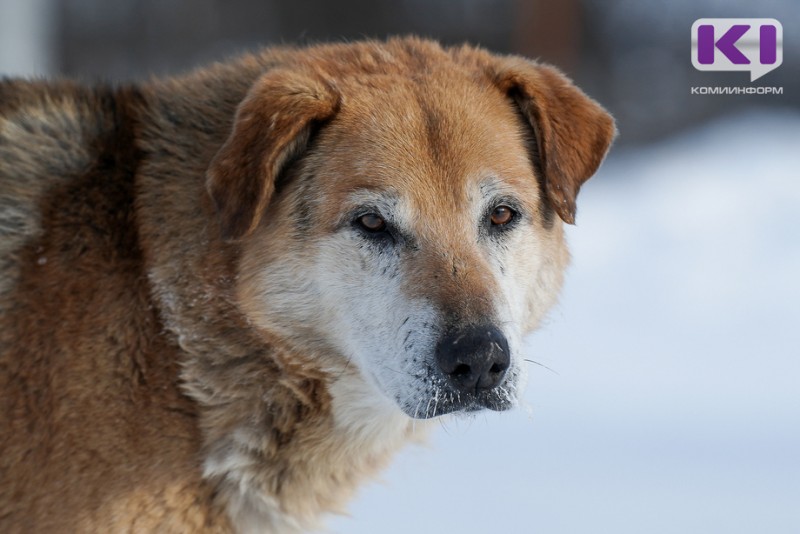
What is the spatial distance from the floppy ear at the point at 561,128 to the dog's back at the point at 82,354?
50.3 inches

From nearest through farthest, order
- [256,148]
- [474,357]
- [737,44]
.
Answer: [474,357], [256,148], [737,44]

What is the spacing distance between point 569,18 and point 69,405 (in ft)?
36.4

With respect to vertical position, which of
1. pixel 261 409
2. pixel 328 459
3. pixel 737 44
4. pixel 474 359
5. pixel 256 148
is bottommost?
pixel 737 44

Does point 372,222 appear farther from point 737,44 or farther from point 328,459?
point 737,44

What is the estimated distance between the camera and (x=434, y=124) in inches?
134

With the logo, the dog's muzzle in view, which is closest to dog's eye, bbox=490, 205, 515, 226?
the dog's muzzle

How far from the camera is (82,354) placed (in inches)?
122

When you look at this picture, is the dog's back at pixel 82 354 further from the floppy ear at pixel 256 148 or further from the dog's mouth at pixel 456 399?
the dog's mouth at pixel 456 399

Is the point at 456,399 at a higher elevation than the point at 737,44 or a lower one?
higher

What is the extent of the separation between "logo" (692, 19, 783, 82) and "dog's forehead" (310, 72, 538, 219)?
5825 mm

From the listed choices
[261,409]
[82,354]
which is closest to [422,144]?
[261,409]

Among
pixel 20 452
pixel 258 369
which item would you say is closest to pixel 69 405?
pixel 20 452

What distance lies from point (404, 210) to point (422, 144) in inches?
9.0

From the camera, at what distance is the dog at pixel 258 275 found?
3.09 m
